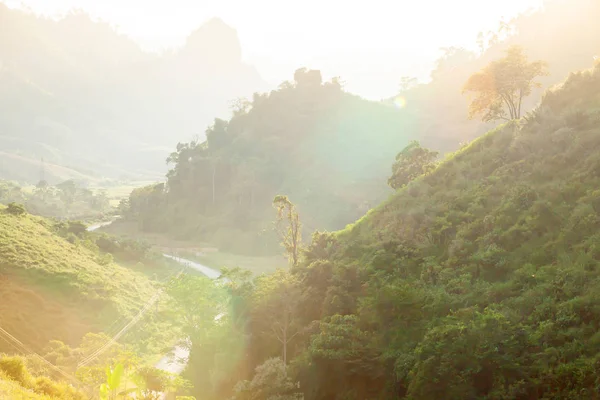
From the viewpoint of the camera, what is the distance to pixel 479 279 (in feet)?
92.3

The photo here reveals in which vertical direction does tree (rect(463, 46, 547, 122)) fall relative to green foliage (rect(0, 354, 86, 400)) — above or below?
above

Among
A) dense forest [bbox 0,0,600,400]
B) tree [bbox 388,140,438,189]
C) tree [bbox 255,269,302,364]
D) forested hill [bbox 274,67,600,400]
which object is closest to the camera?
forested hill [bbox 274,67,600,400]

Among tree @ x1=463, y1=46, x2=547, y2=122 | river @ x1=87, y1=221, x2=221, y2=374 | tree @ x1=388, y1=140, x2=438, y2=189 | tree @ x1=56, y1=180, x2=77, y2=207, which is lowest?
river @ x1=87, y1=221, x2=221, y2=374

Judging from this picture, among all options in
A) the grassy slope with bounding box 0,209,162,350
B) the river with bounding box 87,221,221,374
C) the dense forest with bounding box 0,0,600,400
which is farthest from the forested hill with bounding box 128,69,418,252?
the grassy slope with bounding box 0,209,162,350

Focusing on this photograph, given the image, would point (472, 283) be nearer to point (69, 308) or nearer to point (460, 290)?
point (460, 290)

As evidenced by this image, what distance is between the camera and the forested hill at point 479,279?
2056cm

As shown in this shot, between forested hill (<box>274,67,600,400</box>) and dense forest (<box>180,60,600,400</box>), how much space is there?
81mm

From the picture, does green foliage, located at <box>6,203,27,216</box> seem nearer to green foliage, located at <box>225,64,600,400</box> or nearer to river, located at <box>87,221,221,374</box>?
river, located at <box>87,221,221,374</box>

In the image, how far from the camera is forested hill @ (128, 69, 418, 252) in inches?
4215

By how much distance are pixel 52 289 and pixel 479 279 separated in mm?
43040

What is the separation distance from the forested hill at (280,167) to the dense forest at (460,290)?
61.1 metres

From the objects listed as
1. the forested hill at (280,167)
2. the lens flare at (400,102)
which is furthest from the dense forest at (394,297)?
the lens flare at (400,102)

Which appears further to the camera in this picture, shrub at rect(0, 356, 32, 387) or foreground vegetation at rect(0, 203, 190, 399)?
foreground vegetation at rect(0, 203, 190, 399)

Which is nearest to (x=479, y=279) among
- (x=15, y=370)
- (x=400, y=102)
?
(x=15, y=370)
